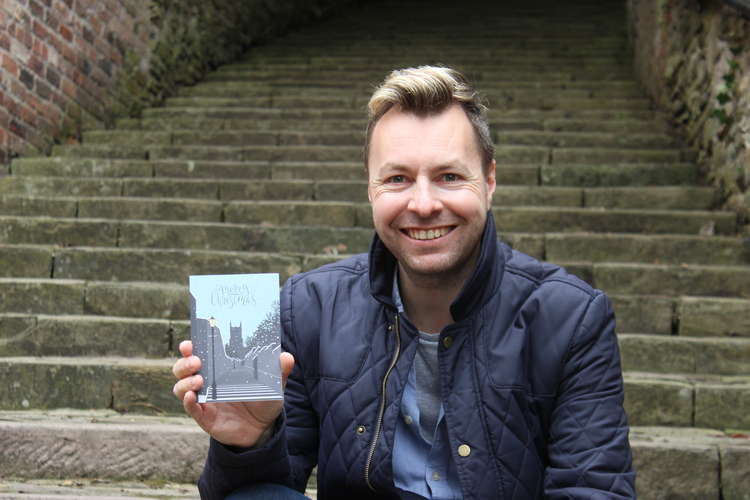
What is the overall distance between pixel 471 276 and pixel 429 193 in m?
0.20

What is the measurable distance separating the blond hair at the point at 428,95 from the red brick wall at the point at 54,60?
4.45 m

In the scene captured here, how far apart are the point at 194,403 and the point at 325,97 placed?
19.1 ft

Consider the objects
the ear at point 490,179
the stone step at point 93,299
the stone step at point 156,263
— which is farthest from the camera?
the stone step at point 156,263

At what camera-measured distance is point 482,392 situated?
1639mm

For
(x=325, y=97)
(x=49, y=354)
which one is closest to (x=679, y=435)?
(x=49, y=354)

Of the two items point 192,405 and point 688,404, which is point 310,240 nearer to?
point 688,404

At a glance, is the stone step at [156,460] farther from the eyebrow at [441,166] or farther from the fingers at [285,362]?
Answer: the eyebrow at [441,166]

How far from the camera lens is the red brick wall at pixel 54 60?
5422mm

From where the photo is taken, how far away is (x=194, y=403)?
4.82 ft

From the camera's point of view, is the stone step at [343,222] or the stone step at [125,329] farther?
the stone step at [343,222]

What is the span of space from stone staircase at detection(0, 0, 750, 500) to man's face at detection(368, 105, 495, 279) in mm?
1348

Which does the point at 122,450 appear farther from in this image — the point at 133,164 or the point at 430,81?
the point at 133,164

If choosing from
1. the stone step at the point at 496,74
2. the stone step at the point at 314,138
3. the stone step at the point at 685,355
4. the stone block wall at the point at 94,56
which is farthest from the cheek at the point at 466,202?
the stone step at the point at 496,74

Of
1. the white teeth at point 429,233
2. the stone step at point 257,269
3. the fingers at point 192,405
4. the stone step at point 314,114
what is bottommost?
the stone step at point 257,269
